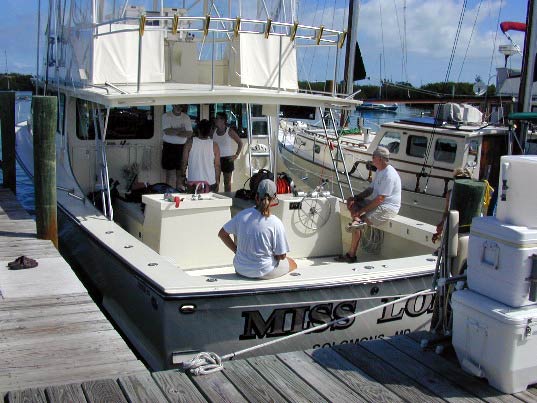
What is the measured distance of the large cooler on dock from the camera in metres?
3.72

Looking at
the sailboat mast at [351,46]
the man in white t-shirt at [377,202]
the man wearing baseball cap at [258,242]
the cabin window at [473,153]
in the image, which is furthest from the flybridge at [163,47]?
the sailboat mast at [351,46]

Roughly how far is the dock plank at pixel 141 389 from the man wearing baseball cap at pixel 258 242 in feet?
5.81

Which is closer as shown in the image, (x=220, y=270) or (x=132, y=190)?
(x=220, y=270)

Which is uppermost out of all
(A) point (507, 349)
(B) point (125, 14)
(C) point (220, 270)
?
(B) point (125, 14)

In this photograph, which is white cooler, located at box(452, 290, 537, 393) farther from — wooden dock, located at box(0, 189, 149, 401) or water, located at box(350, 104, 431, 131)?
water, located at box(350, 104, 431, 131)

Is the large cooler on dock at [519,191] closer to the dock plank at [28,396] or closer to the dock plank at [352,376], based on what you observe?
the dock plank at [352,376]

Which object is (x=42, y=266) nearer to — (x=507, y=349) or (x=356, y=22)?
(x=507, y=349)

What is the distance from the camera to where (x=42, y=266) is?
6.25m

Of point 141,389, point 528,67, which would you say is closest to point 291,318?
point 141,389

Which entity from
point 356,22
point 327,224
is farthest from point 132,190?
point 356,22

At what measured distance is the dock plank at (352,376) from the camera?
3.77m

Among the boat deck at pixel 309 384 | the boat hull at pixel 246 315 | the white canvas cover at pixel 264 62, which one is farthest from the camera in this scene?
the white canvas cover at pixel 264 62

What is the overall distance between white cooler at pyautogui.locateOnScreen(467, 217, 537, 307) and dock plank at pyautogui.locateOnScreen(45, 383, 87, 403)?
239 cm

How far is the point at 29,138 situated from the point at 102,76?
595cm
